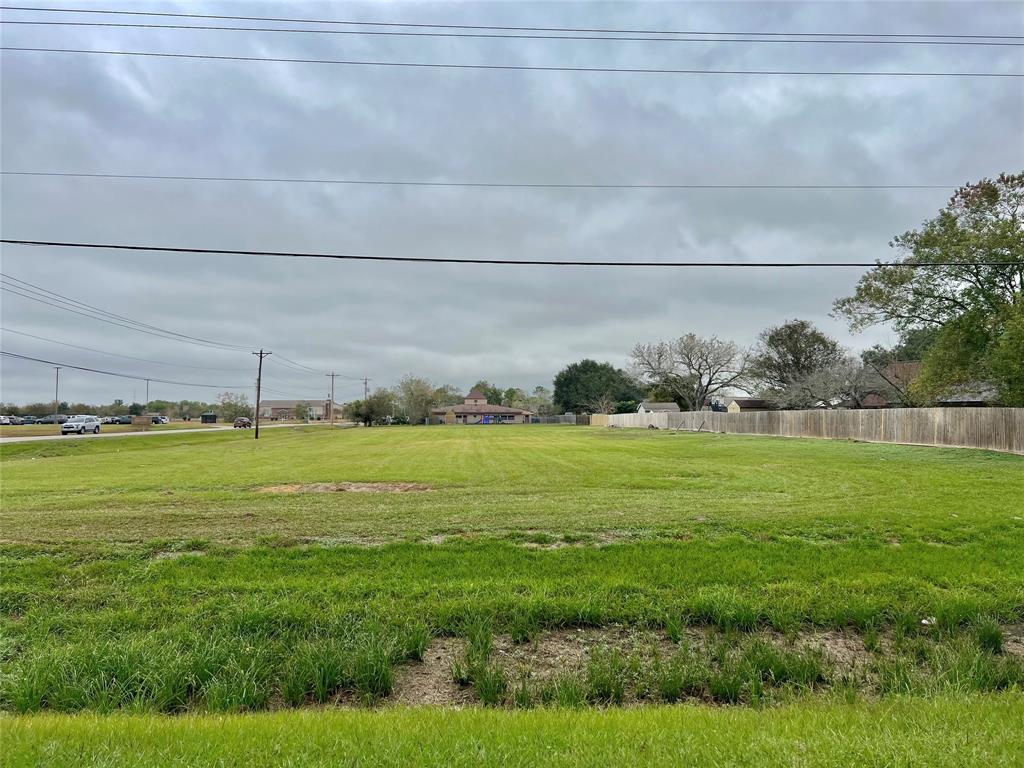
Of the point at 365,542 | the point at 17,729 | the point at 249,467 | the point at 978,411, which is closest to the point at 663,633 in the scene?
the point at 365,542

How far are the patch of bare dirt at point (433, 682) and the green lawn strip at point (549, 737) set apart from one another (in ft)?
1.45

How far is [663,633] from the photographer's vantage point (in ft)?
17.3

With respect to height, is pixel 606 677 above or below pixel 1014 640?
below

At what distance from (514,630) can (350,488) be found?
9.74 meters

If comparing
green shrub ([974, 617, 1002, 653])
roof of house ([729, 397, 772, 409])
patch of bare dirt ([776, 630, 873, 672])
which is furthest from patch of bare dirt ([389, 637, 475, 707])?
roof of house ([729, 397, 772, 409])

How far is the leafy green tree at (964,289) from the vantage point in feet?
87.9

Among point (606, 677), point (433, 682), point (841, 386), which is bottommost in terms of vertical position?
point (433, 682)

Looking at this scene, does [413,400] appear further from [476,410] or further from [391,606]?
[391,606]

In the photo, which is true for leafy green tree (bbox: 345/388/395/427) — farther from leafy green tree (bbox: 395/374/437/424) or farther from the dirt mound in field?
the dirt mound in field

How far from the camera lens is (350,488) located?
14.1m

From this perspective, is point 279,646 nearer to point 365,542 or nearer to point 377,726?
point 377,726

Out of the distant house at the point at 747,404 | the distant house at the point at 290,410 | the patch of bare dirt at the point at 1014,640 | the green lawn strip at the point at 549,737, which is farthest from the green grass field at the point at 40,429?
the distant house at the point at 290,410

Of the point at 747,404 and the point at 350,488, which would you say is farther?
the point at 747,404

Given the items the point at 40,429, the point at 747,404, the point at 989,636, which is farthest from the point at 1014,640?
the point at 747,404
